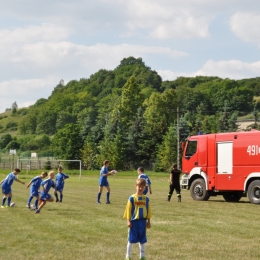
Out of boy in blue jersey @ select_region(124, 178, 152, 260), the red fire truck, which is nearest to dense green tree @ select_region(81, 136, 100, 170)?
the red fire truck

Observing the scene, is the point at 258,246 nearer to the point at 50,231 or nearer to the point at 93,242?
the point at 93,242

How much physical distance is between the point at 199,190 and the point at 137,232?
795 inches

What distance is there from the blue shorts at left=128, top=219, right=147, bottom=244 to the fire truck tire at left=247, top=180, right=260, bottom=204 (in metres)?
17.2

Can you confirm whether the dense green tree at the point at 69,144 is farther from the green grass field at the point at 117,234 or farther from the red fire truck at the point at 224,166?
the green grass field at the point at 117,234

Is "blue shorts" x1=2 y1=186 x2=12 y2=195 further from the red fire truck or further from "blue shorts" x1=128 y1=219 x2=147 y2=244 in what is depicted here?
"blue shorts" x1=128 y1=219 x2=147 y2=244

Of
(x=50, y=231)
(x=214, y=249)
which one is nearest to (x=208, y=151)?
(x=50, y=231)

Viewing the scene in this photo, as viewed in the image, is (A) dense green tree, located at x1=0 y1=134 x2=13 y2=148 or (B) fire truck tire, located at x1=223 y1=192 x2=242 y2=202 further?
(A) dense green tree, located at x1=0 y1=134 x2=13 y2=148

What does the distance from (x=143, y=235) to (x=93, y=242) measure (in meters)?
3.31

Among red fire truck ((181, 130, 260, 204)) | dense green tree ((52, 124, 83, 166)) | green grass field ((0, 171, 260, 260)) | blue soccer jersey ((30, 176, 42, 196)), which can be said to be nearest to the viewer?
green grass field ((0, 171, 260, 260))

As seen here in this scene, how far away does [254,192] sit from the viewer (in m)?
28.6

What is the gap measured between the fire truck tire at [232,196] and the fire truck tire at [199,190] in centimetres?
135

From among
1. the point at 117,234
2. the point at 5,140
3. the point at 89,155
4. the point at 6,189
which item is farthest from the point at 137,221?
the point at 5,140

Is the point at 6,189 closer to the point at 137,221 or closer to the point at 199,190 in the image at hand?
the point at 199,190

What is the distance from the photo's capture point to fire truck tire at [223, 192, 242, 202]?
31891 mm
